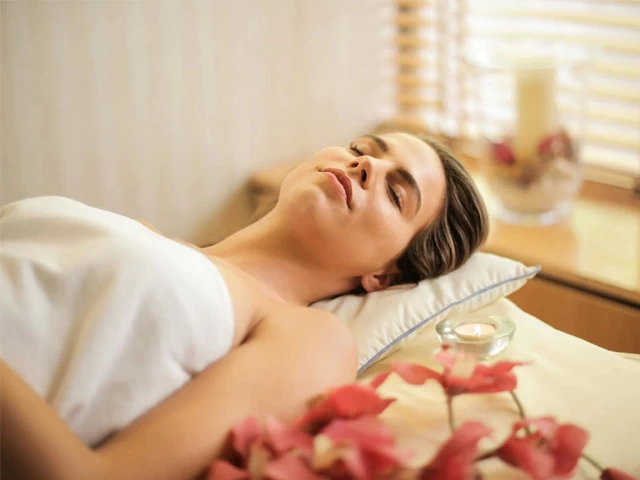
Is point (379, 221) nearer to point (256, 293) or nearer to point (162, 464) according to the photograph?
point (256, 293)

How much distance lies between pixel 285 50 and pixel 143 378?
4.33ft

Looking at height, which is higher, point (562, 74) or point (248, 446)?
point (562, 74)

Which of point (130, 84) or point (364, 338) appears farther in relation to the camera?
point (130, 84)

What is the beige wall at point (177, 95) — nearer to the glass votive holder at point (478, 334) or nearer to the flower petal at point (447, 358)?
the glass votive holder at point (478, 334)

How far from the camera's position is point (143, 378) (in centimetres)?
87

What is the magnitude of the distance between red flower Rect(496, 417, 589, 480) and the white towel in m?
0.39

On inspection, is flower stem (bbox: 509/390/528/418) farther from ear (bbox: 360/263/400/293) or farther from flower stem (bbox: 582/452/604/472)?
ear (bbox: 360/263/400/293)

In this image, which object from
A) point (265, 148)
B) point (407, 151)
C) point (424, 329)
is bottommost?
point (424, 329)

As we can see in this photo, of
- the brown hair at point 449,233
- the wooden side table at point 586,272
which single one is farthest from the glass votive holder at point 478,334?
the wooden side table at point 586,272

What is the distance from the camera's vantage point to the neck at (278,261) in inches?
47.4

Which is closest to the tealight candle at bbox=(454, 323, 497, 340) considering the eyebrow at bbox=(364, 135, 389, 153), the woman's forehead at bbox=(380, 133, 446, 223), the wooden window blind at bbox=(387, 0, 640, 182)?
the woman's forehead at bbox=(380, 133, 446, 223)

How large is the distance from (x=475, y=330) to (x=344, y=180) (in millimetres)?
310

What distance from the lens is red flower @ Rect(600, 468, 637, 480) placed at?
0.82 metres

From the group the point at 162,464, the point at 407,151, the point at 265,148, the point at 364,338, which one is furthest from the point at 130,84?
the point at 162,464
